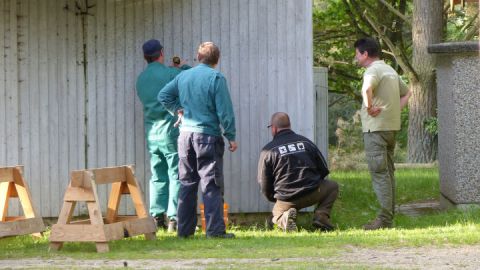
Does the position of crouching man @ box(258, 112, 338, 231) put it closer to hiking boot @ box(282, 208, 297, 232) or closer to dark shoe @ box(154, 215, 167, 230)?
hiking boot @ box(282, 208, 297, 232)

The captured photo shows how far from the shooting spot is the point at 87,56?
468 inches

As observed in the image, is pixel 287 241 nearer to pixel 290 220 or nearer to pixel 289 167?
pixel 290 220

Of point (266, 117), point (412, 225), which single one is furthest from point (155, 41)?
point (412, 225)

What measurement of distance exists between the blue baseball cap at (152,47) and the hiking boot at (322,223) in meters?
2.41

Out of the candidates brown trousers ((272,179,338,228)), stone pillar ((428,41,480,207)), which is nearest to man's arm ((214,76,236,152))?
brown trousers ((272,179,338,228))

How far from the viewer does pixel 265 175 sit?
1128cm

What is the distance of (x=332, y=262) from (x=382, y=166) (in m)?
2.87

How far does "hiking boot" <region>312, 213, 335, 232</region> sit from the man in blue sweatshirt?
1.34m

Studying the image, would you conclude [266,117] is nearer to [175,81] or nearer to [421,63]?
[175,81]

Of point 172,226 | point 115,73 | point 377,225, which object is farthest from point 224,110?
point 377,225

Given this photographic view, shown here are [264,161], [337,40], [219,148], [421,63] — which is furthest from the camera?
[337,40]

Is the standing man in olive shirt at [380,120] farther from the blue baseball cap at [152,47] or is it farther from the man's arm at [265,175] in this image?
the blue baseball cap at [152,47]

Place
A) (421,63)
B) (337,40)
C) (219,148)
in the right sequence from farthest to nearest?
(337,40) → (421,63) → (219,148)

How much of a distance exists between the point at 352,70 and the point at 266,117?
1869 cm
